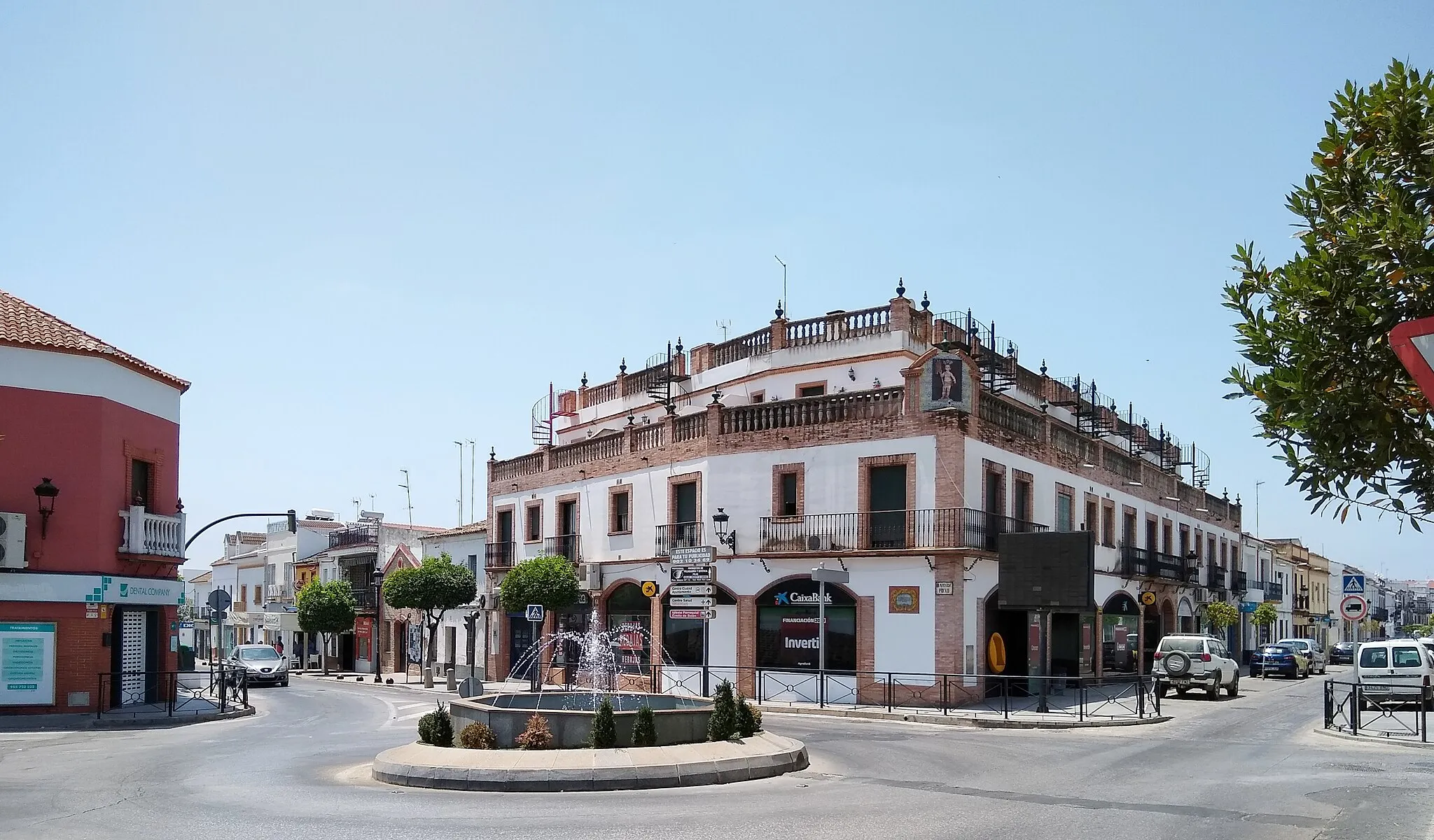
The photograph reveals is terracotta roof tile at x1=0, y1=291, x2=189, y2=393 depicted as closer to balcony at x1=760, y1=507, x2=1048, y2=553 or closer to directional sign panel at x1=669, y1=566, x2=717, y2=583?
directional sign panel at x1=669, y1=566, x2=717, y2=583

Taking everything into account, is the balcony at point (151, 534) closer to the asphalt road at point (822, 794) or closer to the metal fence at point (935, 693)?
the asphalt road at point (822, 794)

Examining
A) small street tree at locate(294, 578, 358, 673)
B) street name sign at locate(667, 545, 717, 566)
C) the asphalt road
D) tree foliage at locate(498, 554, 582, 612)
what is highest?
street name sign at locate(667, 545, 717, 566)

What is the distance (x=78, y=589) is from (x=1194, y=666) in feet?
91.4

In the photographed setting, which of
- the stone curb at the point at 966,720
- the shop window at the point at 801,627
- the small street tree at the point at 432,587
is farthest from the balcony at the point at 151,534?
the small street tree at the point at 432,587

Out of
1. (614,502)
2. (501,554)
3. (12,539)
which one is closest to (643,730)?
(12,539)

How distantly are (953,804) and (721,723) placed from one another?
4760mm

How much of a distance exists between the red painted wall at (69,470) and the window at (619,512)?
48.1 ft

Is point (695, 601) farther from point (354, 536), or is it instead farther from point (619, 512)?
point (354, 536)

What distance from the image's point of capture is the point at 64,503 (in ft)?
84.9

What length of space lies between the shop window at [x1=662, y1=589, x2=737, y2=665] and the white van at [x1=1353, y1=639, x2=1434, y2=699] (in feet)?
55.0

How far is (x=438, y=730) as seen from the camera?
57.5 ft

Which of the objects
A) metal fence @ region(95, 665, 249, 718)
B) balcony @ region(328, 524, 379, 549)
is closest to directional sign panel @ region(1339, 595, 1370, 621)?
metal fence @ region(95, 665, 249, 718)

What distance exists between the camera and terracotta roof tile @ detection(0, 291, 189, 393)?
25594mm

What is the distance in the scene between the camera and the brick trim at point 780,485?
1277 inches
